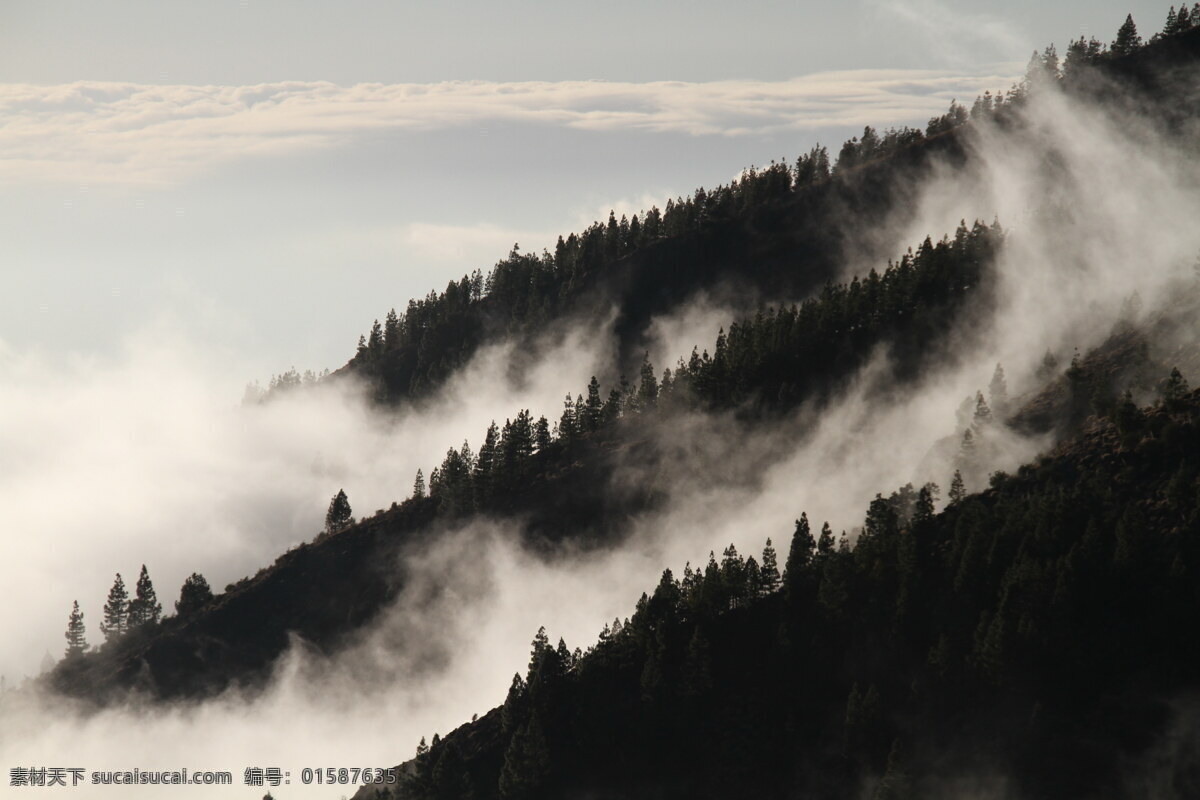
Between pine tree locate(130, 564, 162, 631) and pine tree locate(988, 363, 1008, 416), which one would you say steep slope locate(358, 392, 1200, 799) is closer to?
pine tree locate(988, 363, 1008, 416)

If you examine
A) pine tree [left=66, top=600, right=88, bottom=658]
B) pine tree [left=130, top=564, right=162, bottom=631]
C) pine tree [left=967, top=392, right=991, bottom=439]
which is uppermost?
pine tree [left=967, top=392, right=991, bottom=439]

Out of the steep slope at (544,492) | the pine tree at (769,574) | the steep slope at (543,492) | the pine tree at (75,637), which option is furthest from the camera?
the pine tree at (75,637)

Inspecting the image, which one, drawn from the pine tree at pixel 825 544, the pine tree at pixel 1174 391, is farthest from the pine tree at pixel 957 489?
the pine tree at pixel 1174 391

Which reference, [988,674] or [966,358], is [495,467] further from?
[988,674]

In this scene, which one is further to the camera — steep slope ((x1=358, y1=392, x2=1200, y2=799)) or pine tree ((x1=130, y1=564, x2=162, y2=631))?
pine tree ((x1=130, y1=564, x2=162, y2=631))

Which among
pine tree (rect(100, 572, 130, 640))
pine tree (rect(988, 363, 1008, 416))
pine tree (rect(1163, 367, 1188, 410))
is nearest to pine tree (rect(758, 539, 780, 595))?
pine tree (rect(988, 363, 1008, 416))

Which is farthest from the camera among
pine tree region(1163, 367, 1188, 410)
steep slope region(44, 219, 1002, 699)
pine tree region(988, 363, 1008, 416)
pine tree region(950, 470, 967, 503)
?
steep slope region(44, 219, 1002, 699)

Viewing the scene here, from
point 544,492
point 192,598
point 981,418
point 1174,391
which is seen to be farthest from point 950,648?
point 192,598

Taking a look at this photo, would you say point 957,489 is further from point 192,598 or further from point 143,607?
point 143,607

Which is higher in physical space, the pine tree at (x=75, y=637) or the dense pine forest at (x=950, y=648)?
the dense pine forest at (x=950, y=648)

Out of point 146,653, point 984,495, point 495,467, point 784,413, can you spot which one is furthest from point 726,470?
point 146,653

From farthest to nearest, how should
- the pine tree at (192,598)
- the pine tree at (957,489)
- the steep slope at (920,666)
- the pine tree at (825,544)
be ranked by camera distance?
1. the pine tree at (192,598)
2. the pine tree at (825,544)
3. the pine tree at (957,489)
4. the steep slope at (920,666)

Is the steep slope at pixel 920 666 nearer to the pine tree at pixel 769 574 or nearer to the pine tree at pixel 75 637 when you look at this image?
the pine tree at pixel 769 574

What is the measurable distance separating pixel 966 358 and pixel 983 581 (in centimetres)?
8160
